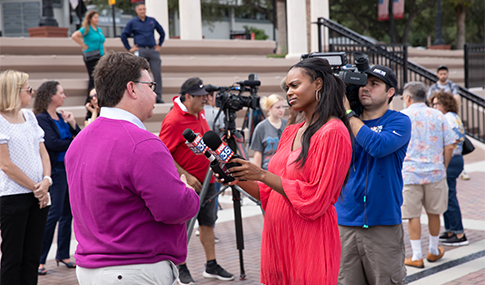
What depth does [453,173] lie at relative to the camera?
23.1 feet

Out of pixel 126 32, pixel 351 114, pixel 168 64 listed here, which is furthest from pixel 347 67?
pixel 168 64

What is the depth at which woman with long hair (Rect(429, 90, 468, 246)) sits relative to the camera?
264 inches

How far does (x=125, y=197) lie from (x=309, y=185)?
0.96 m

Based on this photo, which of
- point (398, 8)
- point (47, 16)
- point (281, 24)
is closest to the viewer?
point (47, 16)

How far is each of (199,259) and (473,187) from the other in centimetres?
665

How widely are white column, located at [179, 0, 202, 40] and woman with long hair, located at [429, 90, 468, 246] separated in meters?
12.2

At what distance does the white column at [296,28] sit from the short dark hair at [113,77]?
16.8m

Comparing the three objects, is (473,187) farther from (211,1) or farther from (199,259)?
(211,1)

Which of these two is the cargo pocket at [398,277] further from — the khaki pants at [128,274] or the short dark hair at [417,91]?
the short dark hair at [417,91]

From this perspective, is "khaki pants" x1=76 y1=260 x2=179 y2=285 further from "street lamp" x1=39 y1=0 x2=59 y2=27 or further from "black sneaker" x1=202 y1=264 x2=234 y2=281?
"street lamp" x1=39 y1=0 x2=59 y2=27

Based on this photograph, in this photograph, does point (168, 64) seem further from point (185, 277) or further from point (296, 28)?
point (185, 277)

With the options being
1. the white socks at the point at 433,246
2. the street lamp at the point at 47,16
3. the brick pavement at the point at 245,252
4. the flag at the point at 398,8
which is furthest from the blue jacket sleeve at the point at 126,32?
the flag at the point at 398,8

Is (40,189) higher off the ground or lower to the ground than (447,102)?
lower

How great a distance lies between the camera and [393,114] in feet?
12.6
